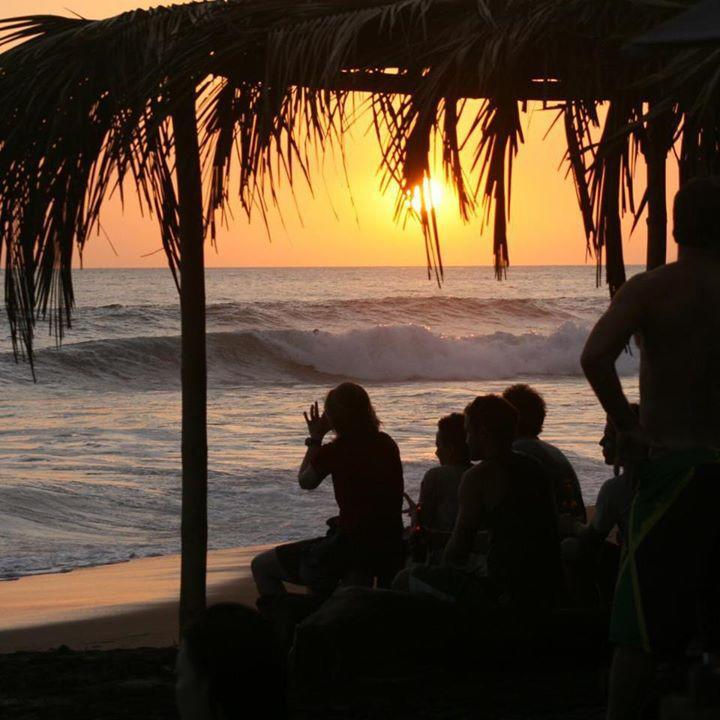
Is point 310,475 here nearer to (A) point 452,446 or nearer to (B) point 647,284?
(A) point 452,446

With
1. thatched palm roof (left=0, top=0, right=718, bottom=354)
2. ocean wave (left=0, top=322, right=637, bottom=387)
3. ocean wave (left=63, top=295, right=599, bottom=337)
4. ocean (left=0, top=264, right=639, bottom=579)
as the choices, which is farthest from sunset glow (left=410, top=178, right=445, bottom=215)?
ocean wave (left=63, top=295, right=599, bottom=337)

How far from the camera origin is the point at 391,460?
5742 mm

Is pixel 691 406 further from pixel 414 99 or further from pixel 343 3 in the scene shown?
pixel 343 3

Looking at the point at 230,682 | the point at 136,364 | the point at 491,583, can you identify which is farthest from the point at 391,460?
the point at 136,364

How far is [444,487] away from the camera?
6.00 metres

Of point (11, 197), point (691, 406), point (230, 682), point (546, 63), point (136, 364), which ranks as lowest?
point (136, 364)

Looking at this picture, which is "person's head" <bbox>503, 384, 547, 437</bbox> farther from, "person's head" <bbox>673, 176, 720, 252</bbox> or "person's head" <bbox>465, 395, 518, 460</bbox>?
"person's head" <bbox>673, 176, 720, 252</bbox>

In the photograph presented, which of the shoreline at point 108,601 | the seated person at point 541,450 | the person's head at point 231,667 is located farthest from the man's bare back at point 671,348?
the shoreline at point 108,601

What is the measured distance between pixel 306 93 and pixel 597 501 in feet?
5.50

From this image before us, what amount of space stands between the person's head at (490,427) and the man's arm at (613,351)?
1.36 metres

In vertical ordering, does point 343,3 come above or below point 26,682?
above

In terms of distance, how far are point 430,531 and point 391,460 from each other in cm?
37

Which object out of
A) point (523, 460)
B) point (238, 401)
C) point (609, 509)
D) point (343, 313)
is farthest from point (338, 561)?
point (343, 313)

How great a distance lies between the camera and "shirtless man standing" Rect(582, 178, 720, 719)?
3.36m
